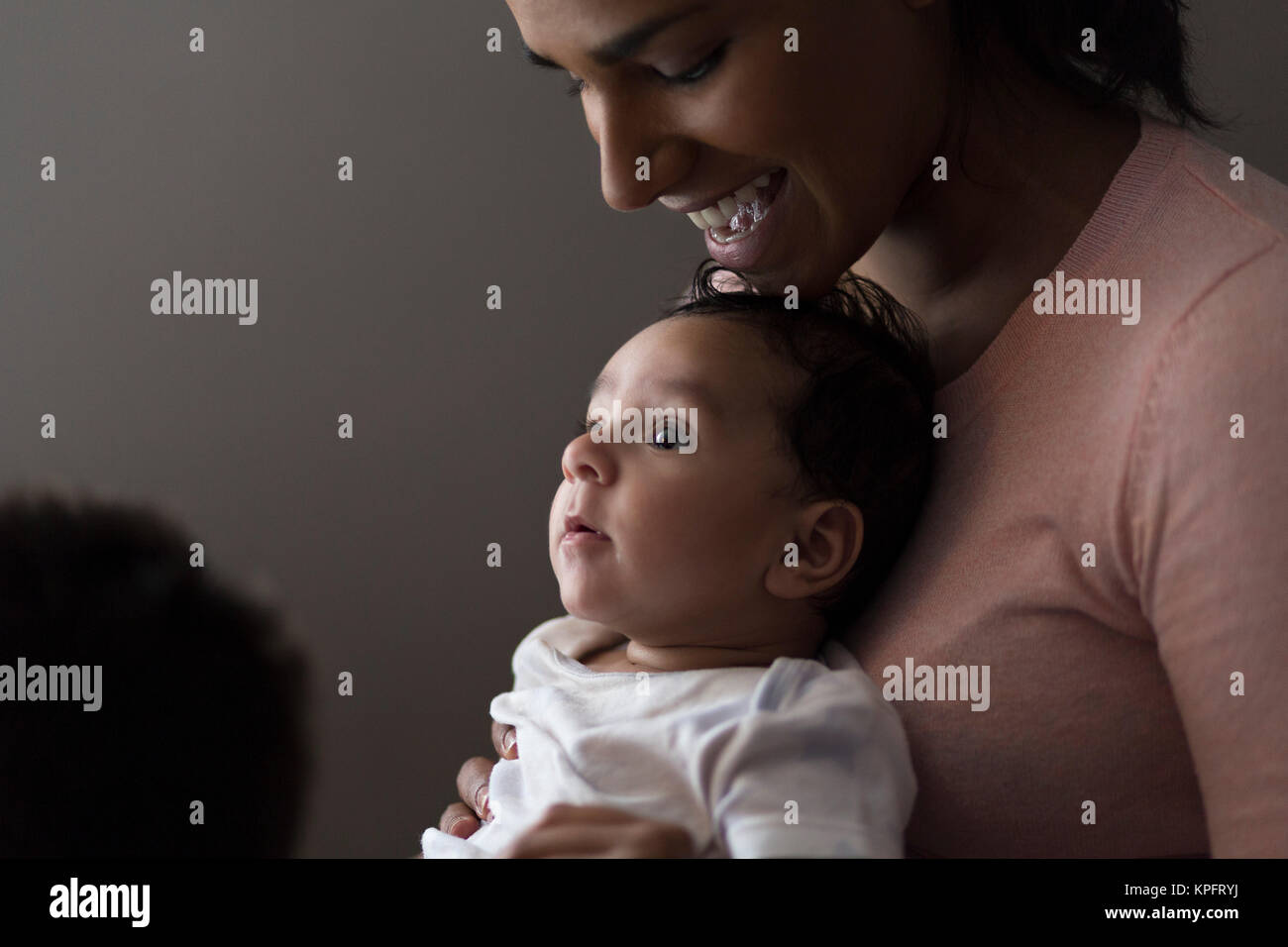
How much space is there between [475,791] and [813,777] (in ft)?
1.52

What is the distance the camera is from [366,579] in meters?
1.64

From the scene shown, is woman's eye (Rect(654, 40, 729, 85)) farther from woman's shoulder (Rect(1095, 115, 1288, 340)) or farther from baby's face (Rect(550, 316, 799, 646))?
woman's shoulder (Rect(1095, 115, 1288, 340))

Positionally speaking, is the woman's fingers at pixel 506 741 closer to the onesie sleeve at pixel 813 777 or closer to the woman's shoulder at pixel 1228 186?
the onesie sleeve at pixel 813 777

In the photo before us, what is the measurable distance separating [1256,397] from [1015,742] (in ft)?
0.97

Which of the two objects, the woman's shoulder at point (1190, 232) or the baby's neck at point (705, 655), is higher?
the woman's shoulder at point (1190, 232)

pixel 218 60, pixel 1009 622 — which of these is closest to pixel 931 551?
pixel 1009 622

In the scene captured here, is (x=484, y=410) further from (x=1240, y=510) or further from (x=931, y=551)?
(x=1240, y=510)

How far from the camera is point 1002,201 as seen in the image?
0.98 metres

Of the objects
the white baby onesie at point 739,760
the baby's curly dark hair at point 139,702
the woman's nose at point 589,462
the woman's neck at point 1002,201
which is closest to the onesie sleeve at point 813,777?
the white baby onesie at point 739,760

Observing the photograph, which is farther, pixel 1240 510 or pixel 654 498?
pixel 654 498

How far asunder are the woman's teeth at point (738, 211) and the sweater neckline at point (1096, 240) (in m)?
0.23

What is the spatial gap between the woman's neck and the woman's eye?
0.80 ft

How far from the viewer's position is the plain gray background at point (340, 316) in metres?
1.49

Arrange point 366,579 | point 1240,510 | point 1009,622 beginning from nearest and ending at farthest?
point 1240,510
point 1009,622
point 366,579
